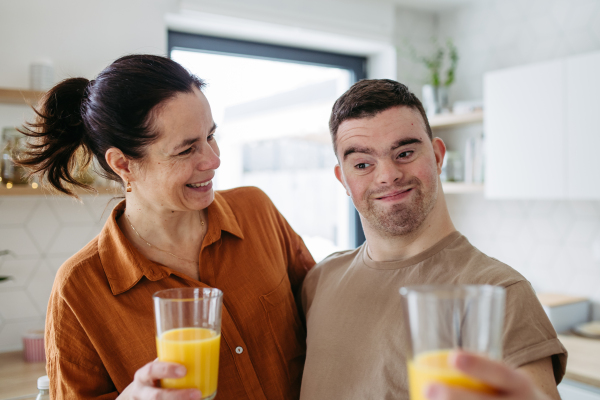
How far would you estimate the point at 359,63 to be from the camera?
152 inches

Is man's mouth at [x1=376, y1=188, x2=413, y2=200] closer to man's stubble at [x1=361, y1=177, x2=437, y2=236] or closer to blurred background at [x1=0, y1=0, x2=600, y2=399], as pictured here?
man's stubble at [x1=361, y1=177, x2=437, y2=236]

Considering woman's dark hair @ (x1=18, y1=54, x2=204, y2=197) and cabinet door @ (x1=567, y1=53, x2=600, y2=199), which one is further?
cabinet door @ (x1=567, y1=53, x2=600, y2=199)

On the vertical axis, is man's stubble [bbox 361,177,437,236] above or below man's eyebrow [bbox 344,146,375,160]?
below

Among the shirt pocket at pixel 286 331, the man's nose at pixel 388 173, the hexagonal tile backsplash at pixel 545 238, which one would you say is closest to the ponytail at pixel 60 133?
the shirt pocket at pixel 286 331

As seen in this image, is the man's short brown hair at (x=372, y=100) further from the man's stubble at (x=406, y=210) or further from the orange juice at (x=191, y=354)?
the orange juice at (x=191, y=354)

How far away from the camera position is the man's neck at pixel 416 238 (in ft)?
4.07

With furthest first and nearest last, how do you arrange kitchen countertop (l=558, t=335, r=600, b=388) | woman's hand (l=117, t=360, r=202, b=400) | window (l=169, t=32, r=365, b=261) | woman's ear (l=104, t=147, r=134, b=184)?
window (l=169, t=32, r=365, b=261) → kitchen countertop (l=558, t=335, r=600, b=388) → woman's ear (l=104, t=147, r=134, b=184) → woman's hand (l=117, t=360, r=202, b=400)

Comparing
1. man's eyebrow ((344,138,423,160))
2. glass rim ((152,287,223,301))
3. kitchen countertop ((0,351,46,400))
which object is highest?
man's eyebrow ((344,138,423,160))

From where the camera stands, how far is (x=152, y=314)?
126 cm

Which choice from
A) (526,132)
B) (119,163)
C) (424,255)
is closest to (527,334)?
(424,255)

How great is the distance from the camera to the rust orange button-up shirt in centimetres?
121

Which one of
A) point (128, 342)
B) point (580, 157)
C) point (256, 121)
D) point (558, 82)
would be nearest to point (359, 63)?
point (256, 121)

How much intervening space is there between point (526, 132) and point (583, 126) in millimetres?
309

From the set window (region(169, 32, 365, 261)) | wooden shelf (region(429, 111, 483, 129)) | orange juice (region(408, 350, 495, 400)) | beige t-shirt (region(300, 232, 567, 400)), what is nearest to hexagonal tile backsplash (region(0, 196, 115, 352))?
window (region(169, 32, 365, 261))
